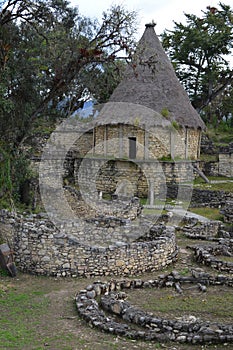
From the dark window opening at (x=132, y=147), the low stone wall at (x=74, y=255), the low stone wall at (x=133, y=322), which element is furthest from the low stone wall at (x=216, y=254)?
the dark window opening at (x=132, y=147)

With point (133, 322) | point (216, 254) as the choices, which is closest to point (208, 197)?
point (216, 254)

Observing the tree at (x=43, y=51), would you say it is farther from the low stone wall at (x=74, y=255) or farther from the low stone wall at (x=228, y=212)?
the low stone wall at (x=228, y=212)

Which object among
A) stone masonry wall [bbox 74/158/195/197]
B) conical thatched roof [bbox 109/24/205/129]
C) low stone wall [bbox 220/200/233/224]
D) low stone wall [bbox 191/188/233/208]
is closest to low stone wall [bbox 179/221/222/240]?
low stone wall [bbox 220/200/233/224]

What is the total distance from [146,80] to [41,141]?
27.1 ft

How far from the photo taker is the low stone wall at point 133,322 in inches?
270

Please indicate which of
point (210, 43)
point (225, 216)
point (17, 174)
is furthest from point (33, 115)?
point (210, 43)

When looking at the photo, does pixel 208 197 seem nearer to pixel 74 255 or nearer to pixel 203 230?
pixel 203 230

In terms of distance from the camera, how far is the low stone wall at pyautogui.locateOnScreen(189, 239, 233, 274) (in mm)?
11070

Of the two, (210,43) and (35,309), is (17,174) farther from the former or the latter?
(210,43)

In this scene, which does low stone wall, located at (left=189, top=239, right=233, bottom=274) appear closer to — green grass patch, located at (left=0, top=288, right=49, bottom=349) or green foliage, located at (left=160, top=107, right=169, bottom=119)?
green grass patch, located at (left=0, top=288, right=49, bottom=349)

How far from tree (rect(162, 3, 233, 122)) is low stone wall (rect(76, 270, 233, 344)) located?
3100cm

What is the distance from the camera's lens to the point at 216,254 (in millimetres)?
12484

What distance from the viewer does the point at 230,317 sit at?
26.3 ft

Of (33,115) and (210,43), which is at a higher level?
(210,43)
